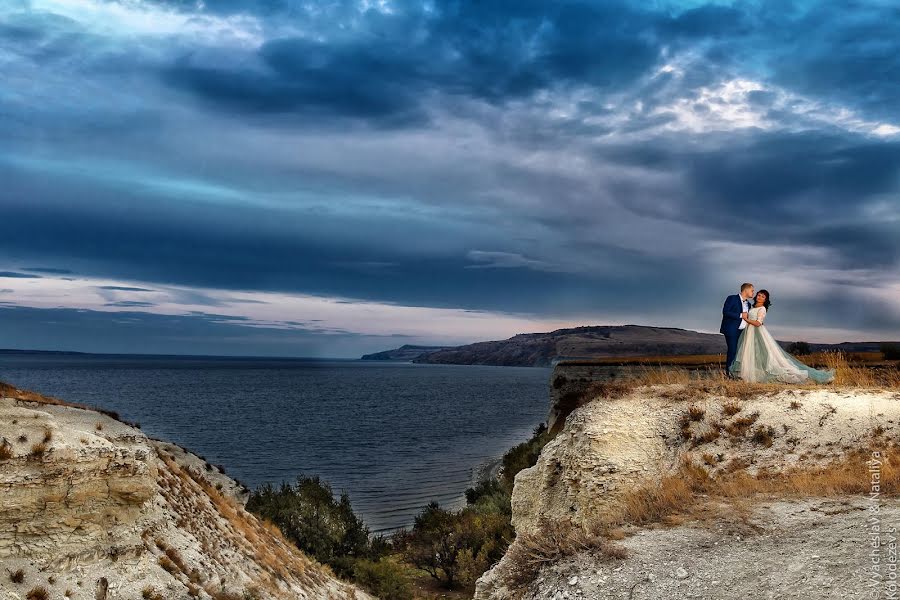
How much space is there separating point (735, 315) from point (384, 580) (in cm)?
1787

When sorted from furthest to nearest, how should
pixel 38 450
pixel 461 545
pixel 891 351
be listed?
pixel 461 545 → pixel 891 351 → pixel 38 450

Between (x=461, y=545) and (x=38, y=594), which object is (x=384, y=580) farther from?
(x=38, y=594)

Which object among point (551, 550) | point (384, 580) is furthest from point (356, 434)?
point (551, 550)

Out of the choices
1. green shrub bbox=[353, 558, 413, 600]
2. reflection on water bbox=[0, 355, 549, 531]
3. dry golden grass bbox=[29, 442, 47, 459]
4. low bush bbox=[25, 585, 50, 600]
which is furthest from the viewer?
reflection on water bbox=[0, 355, 549, 531]

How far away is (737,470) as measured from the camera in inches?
511

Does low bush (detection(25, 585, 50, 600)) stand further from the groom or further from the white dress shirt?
the white dress shirt

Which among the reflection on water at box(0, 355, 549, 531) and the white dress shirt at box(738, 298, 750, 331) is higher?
the white dress shirt at box(738, 298, 750, 331)

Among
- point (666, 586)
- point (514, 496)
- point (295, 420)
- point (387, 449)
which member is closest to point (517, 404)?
point (295, 420)

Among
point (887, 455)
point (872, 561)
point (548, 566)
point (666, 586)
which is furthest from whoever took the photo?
point (887, 455)

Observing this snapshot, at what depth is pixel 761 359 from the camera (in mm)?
17844

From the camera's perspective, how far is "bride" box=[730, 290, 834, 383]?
57.2ft

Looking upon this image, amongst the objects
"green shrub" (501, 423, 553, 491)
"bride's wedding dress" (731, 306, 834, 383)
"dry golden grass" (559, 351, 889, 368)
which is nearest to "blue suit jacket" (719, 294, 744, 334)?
"bride's wedding dress" (731, 306, 834, 383)

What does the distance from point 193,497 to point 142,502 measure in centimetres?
322

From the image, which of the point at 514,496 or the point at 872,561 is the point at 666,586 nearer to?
the point at 872,561
